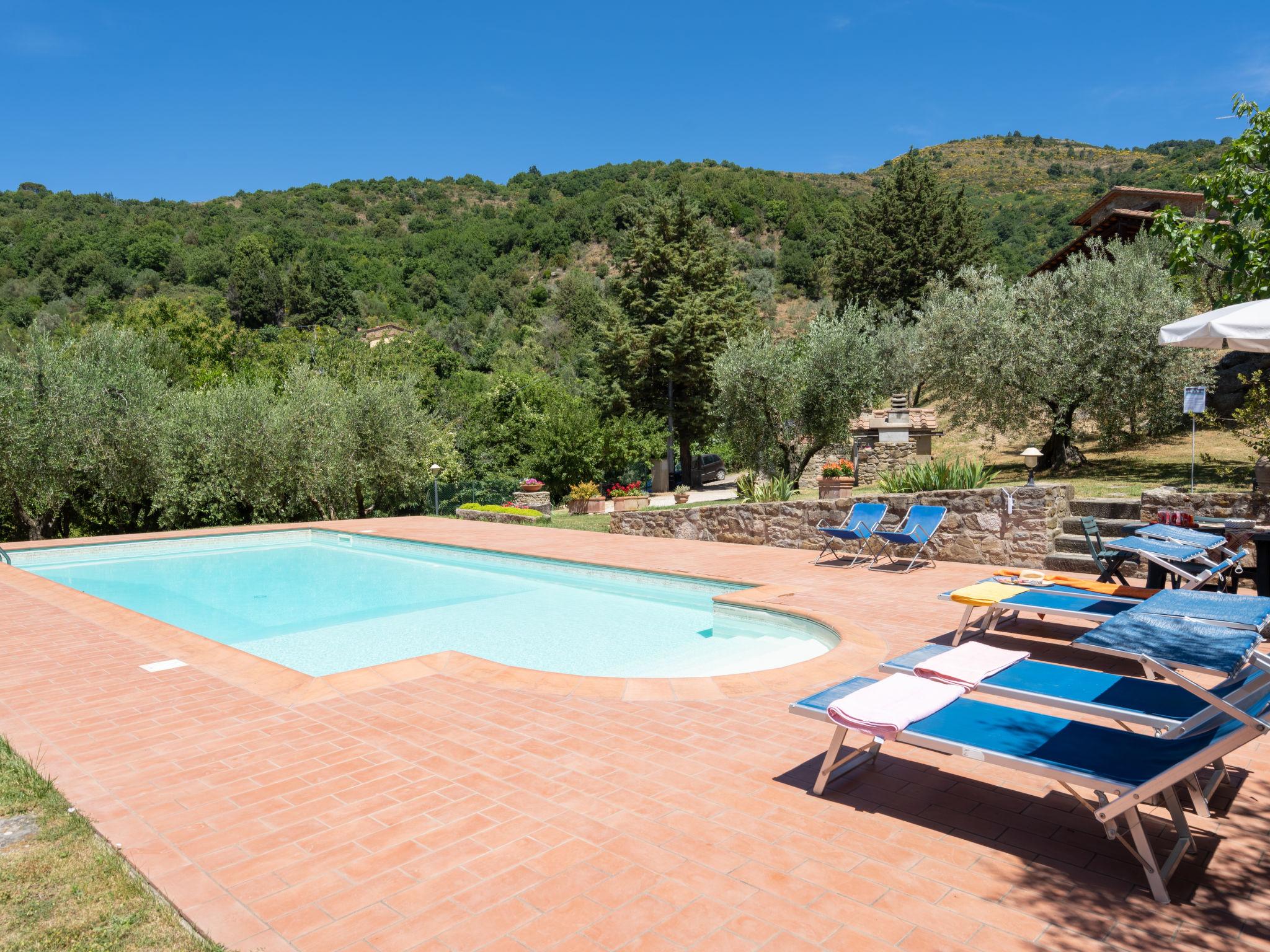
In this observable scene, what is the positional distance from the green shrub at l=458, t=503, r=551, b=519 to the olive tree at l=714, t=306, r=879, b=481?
5.43 metres

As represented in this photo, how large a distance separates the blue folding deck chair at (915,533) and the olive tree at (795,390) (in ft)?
21.3

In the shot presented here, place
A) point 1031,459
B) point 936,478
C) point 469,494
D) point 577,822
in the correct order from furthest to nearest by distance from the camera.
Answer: point 469,494, point 936,478, point 1031,459, point 577,822

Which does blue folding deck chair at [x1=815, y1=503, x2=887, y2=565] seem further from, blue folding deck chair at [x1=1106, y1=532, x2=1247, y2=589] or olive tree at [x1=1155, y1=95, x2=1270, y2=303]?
olive tree at [x1=1155, y1=95, x2=1270, y2=303]

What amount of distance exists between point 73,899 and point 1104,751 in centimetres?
410

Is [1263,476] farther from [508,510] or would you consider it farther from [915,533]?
[508,510]

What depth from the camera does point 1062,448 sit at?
627 inches

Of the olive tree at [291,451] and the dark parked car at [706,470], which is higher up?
the olive tree at [291,451]

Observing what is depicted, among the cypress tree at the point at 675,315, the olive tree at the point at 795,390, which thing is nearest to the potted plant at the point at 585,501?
the olive tree at the point at 795,390

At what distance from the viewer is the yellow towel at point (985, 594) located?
595cm

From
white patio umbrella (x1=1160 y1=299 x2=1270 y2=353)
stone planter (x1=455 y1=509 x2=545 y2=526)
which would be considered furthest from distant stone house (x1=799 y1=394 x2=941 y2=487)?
white patio umbrella (x1=1160 y1=299 x2=1270 y2=353)

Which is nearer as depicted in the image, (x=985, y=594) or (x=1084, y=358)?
(x=985, y=594)

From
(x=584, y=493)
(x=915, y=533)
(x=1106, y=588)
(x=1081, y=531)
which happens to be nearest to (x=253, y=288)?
(x=584, y=493)

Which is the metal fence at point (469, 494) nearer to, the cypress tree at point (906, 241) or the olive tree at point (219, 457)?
the olive tree at point (219, 457)

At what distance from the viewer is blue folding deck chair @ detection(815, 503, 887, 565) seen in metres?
10.4
